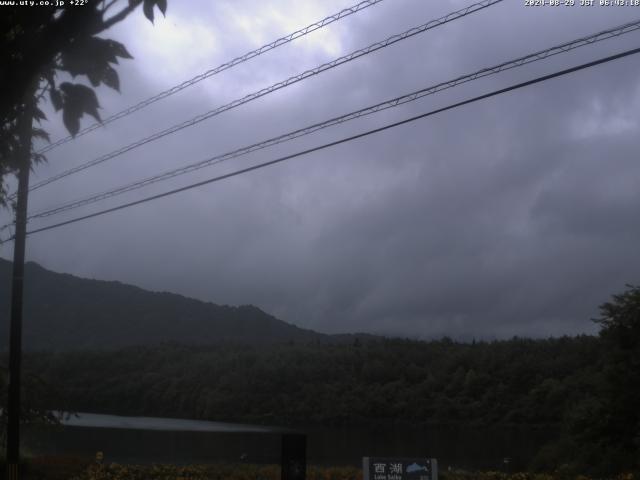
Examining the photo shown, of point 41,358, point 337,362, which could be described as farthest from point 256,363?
point 41,358

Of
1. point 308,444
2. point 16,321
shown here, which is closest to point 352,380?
point 308,444

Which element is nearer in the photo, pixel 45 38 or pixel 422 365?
pixel 45 38

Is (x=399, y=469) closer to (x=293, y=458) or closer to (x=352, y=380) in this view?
(x=293, y=458)

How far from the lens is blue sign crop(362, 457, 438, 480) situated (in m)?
11.3

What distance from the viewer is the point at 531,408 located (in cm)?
4491

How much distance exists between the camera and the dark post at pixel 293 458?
10.7 m

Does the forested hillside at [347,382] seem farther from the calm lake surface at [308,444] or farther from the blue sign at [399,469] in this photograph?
the blue sign at [399,469]

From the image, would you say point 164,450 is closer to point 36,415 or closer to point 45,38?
point 36,415

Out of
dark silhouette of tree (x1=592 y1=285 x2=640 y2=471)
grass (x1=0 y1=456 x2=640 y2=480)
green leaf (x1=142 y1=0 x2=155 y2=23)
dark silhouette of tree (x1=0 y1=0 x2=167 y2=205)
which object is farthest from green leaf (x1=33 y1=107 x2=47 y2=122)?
dark silhouette of tree (x1=592 y1=285 x2=640 y2=471)

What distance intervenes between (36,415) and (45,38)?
Result: 17627mm

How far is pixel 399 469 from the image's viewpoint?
11391 millimetres

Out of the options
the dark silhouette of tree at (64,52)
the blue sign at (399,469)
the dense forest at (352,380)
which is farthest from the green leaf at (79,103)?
the dense forest at (352,380)

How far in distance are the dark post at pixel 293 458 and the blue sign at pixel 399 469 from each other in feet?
3.57

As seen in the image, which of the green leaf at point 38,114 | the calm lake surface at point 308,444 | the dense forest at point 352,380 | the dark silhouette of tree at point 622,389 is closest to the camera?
the green leaf at point 38,114
